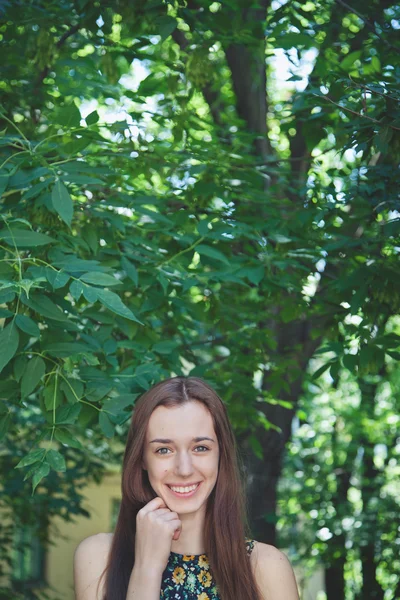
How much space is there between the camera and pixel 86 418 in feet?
10.1

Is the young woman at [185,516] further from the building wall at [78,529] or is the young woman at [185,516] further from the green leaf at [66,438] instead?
the building wall at [78,529]

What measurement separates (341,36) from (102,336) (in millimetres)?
2831

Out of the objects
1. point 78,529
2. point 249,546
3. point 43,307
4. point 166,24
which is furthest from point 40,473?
point 78,529

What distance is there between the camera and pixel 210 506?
2576mm

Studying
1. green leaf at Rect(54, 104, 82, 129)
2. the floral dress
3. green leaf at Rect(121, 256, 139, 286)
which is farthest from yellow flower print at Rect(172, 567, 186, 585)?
green leaf at Rect(54, 104, 82, 129)

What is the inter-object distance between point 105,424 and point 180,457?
57cm

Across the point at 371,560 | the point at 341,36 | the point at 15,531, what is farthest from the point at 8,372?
the point at 371,560

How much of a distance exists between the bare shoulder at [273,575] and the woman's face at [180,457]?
250mm

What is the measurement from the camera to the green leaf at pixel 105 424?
2957mm

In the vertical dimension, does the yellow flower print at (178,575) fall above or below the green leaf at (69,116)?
below

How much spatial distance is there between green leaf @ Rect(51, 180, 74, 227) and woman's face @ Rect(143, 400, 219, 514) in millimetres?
728

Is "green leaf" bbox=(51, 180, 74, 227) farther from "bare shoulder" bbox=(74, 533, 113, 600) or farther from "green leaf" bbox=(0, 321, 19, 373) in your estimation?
"bare shoulder" bbox=(74, 533, 113, 600)

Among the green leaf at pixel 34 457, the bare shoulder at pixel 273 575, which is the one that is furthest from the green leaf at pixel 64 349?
the bare shoulder at pixel 273 575

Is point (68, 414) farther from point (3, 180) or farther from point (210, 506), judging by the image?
point (3, 180)
